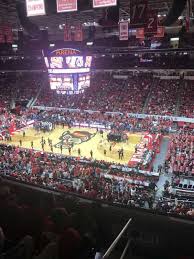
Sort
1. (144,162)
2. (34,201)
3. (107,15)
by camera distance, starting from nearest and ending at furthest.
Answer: (34,201) < (107,15) < (144,162)

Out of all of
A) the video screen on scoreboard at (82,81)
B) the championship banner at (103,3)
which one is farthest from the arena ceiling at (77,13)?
the championship banner at (103,3)

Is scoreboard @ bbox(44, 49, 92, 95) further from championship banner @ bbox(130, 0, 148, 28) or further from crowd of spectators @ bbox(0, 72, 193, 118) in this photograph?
crowd of spectators @ bbox(0, 72, 193, 118)

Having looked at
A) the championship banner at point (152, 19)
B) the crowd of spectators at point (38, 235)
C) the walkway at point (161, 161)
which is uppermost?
the championship banner at point (152, 19)

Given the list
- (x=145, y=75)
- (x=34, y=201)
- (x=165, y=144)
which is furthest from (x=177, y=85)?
(x=34, y=201)

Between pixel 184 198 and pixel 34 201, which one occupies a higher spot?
pixel 34 201

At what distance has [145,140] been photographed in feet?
82.0

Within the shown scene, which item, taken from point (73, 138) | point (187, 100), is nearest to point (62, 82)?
point (73, 138)

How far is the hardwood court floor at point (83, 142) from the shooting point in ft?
77.9

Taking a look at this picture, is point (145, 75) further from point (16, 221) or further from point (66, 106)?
point (16, 221)

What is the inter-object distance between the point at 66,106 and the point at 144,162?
64.3ft

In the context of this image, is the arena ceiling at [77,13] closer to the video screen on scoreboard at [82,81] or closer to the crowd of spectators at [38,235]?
the video screen on scoreboard at [82,81]

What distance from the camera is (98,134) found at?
96.1 ft

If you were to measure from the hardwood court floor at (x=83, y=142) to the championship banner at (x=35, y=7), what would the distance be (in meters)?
13.3

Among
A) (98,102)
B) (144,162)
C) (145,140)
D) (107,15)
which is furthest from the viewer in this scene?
(98,102)
